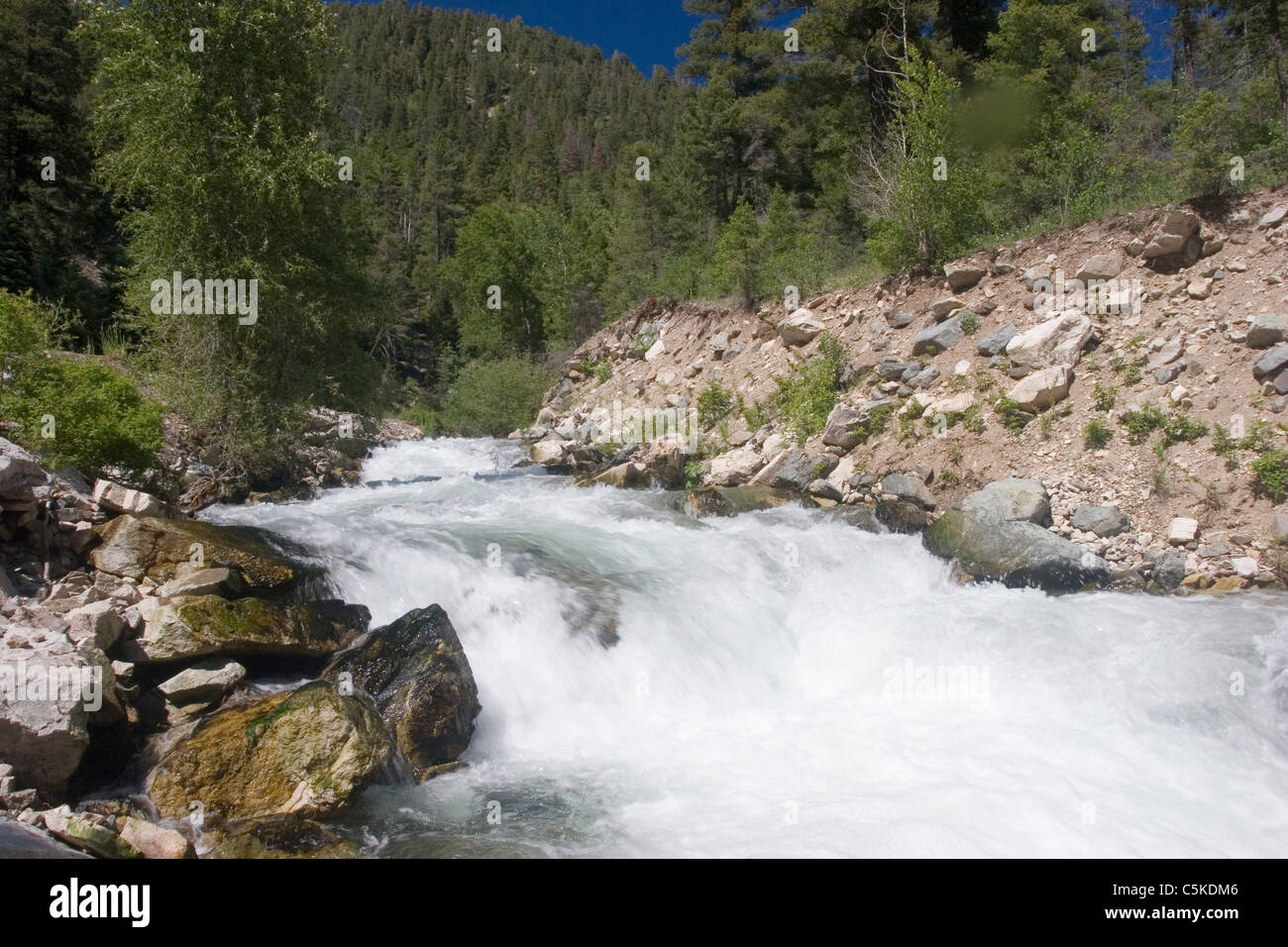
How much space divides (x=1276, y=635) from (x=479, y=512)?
10.9m

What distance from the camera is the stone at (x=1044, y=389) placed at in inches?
469

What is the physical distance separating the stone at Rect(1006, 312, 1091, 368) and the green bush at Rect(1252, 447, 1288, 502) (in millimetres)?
3365

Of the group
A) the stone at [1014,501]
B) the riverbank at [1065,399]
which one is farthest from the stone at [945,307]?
the stone at [1014,501]

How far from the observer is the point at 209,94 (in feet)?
42.1

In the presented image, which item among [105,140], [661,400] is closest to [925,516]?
[661,400]

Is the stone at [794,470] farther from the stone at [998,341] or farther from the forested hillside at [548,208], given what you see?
the forested hillside at [548,208]

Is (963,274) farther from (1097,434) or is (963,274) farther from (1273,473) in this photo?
(1273,473)

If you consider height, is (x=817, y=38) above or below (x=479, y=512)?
above

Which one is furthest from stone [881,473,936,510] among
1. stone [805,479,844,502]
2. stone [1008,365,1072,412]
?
stone [1008,365,1072,412]

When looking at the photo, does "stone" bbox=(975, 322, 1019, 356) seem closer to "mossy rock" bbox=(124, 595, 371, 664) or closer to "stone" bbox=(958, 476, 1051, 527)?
"stone" bbox=(958, 476, 1051, 527)

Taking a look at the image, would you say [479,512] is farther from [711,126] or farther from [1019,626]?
[711,126]

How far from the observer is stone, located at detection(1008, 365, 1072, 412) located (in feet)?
39.1

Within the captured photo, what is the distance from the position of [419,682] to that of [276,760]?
134 cm

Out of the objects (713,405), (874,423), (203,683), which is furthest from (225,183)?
(874,423)
